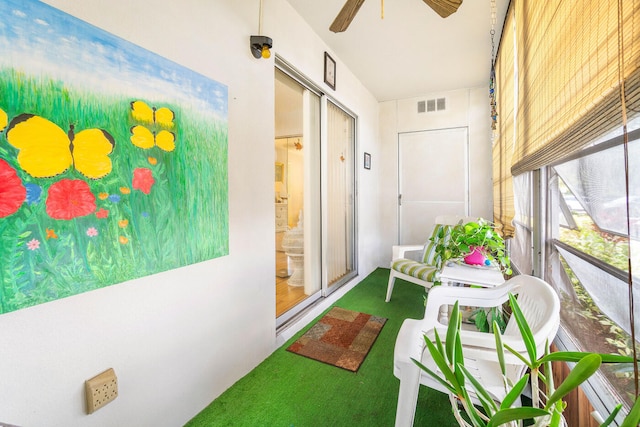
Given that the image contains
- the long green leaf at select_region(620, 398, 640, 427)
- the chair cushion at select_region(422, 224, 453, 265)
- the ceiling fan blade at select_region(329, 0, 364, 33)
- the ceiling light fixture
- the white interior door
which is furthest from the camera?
the white interior door

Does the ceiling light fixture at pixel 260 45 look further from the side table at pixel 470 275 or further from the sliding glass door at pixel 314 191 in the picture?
the side table at pixel 470 275

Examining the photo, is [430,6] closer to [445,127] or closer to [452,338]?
[452,338]

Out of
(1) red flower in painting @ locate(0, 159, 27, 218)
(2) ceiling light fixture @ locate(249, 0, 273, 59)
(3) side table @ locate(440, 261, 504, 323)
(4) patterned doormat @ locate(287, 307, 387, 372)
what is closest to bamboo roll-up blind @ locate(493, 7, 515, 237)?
(3) side table @ locate(440, 261, 504, 323)

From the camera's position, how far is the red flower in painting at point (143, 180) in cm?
115

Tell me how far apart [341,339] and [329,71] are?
95.6 inches

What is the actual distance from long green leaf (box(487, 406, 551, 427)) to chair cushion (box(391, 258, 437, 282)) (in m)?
2.15

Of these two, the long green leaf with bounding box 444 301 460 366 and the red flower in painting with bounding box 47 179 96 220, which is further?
the red flower in painting with bounding box 47 179 96 220

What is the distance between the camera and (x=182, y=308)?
1.36 meters

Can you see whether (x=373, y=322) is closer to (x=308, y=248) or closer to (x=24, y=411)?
(x=308, y=248)

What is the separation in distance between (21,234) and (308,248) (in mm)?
2061

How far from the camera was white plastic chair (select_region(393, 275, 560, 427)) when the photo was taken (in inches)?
37.6

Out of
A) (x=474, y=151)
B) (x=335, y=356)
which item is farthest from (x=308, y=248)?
(x=474, y=151)

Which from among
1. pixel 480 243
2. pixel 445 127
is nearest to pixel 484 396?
pixel 480 243

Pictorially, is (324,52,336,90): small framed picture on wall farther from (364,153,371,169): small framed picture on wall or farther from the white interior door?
the white interior door
